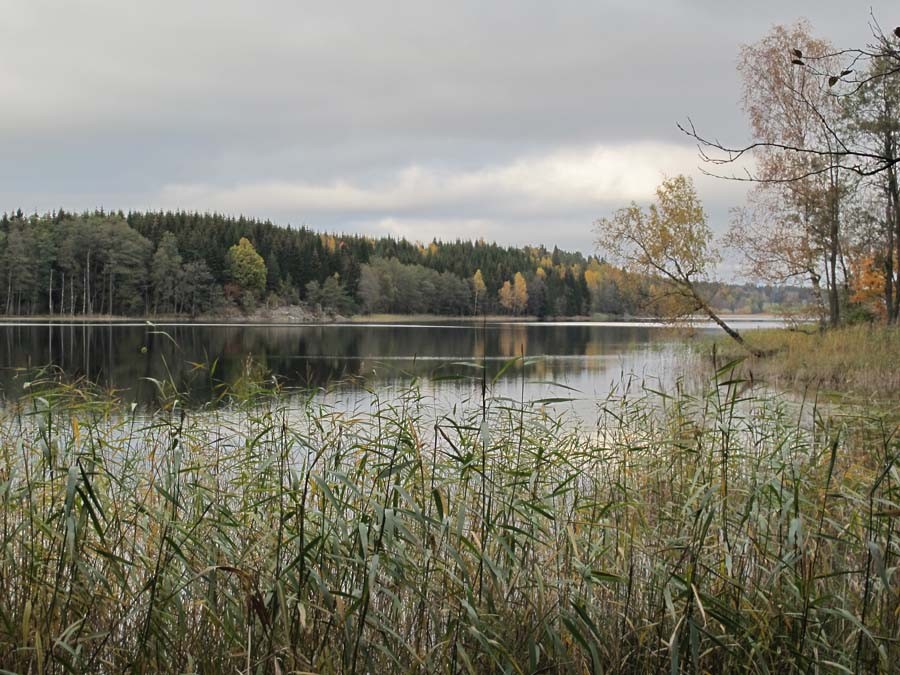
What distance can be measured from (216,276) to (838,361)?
9340 cm

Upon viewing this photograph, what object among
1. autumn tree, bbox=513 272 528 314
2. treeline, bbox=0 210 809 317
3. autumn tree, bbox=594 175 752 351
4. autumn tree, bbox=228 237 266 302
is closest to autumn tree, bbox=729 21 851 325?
autumn tree, bbox=594 175 752 351

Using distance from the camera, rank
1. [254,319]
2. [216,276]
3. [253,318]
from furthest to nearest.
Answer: [216,276] → [253,318] → [254,319]

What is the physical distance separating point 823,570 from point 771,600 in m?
1.05

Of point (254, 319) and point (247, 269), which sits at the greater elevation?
point (247, 269)

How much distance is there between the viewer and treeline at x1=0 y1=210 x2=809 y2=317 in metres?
91.2

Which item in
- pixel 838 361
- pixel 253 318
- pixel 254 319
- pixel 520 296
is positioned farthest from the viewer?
pixel 520 296

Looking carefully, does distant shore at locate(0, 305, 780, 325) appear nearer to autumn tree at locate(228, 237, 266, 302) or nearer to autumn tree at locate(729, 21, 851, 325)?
autumn tree at locate(228, 237, 266, 302)

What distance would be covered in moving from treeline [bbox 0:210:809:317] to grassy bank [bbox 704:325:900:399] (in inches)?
1829

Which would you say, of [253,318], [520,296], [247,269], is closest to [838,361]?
[253,318]

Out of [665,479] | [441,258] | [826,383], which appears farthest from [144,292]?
[665,479]

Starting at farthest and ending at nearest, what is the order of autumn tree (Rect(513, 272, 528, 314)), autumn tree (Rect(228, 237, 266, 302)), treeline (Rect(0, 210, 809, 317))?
autumn tree (Rect(513, 272, 528, 314)) → autumn tree (Rect(228, 237, 266, 302)) → treeline (Rect(0, 210, 809, 317))

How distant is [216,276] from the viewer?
102m

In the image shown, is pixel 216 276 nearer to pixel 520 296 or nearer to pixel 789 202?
pixel 520 296

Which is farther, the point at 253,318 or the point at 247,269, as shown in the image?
the point at 247,269
